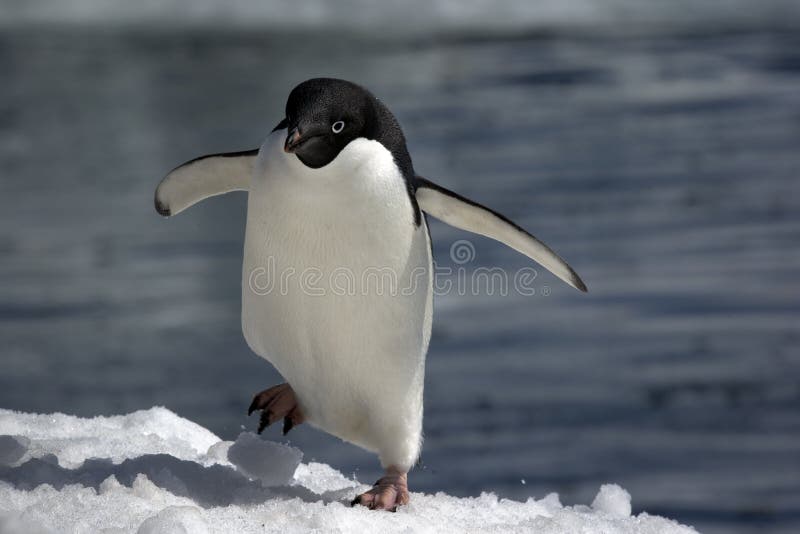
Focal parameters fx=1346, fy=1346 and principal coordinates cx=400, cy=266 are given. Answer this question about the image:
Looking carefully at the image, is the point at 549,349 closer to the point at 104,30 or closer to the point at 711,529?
the point at 711,529

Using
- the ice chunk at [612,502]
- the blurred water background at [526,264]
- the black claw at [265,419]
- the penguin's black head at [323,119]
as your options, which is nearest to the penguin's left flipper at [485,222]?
the penguin's black head at [323,119]

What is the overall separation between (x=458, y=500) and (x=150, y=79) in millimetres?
17657

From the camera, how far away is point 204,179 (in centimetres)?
358

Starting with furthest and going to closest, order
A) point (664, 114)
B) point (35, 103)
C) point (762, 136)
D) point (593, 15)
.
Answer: point (593, 15), point (35, 103), point (664, 114), point (762, 136)

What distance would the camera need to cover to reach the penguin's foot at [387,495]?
10.2ft

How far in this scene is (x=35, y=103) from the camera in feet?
57.1

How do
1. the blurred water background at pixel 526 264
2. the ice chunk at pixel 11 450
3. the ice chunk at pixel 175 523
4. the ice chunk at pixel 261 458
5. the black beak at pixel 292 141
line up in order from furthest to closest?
the blurred water background at pixel 526 264
the ice chunk at pixel 261 458
the ice chunk at pixel 11 450
the black beak at pixel 292 141
the ice chunk at pixel 175 523

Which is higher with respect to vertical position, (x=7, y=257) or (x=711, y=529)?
(x=7, y=257)

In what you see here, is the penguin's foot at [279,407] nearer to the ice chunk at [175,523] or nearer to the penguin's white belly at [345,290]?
the penguin's white belly at [345,290]

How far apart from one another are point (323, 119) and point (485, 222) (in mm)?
708

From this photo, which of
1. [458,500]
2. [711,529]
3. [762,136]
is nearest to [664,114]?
[762,136]

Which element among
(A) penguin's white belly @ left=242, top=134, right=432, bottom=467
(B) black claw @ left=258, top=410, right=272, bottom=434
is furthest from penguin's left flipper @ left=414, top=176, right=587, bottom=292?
(B) black claw @ left=258, top=410, right=272, bottom=434

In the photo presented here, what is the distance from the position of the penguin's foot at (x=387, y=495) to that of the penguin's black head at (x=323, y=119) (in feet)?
2.54

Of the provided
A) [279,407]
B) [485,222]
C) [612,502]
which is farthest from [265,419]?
[612,502]
